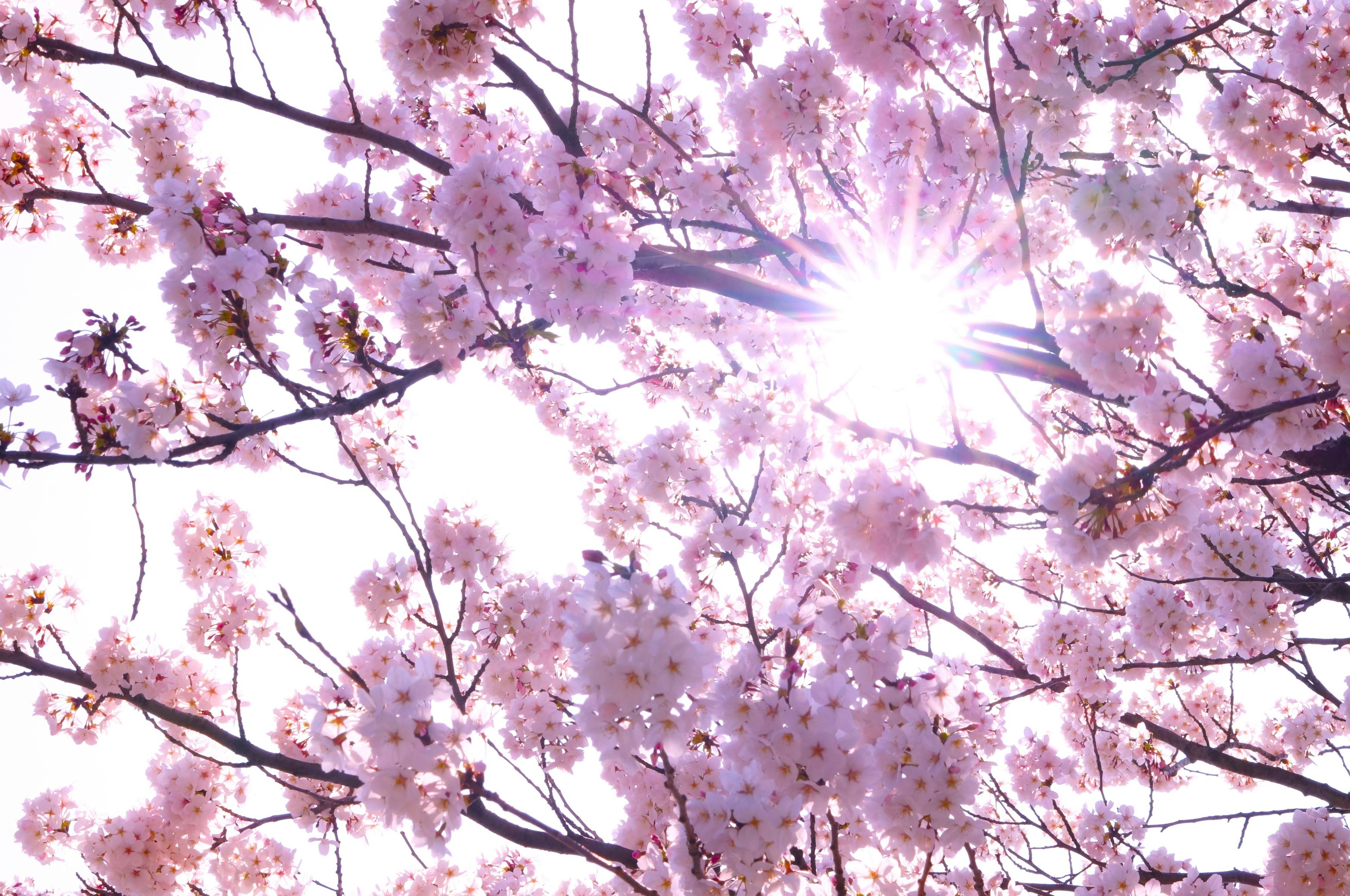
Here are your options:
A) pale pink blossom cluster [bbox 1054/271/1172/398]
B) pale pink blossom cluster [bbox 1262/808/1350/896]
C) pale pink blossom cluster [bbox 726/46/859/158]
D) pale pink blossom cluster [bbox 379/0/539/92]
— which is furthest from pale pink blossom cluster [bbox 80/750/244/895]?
pale pink blossom cluster [bbox 1262/808/1350/896]

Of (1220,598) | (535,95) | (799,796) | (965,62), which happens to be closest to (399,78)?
(535,95)

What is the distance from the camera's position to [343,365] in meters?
3.98

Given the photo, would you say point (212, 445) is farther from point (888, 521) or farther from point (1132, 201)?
point (1132, 201)

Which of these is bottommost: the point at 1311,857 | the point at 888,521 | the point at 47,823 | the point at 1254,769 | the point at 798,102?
the point at 47,823

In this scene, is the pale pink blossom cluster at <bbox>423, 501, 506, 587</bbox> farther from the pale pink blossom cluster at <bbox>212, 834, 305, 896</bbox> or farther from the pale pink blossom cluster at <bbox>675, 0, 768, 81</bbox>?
the pale pink blossom cluster at <bbox>675, 0, 768, 81</bbox>

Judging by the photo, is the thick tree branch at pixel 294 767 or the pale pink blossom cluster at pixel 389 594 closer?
the thick tree branch at pixel 294 767

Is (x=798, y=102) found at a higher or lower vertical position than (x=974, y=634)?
higher

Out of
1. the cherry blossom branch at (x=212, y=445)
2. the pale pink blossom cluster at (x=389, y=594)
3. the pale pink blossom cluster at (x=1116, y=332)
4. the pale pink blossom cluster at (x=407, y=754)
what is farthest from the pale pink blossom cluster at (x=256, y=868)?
the pale pink blossom cluster at (x=1116, y=332)

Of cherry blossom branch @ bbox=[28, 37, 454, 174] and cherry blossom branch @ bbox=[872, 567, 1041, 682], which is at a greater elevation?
cherry blossom branch @ bbox=[28, 37, 454, 174]

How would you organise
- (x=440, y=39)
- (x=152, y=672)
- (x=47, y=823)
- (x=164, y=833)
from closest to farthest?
1. (x=440, y=39)
2. (x=152, y=672)
3. (x=164, y=833)
4. (x=47, y=823)

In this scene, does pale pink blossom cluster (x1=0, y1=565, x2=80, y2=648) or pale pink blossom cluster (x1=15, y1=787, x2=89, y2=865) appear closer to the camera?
pale pink blossom cluster (x1=0, y1=565, x2=80, y2=648)

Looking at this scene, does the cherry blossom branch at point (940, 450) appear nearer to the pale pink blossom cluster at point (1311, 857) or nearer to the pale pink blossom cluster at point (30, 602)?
the pale pink blossom cluster at point (1311, 857)

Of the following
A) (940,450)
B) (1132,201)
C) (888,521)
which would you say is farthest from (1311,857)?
(1132,201)

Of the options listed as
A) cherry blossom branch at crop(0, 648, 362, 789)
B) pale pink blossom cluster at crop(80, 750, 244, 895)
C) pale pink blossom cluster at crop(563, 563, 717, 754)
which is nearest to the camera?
pale pink blossom cluster at crop(563, 563, 717, 754)
